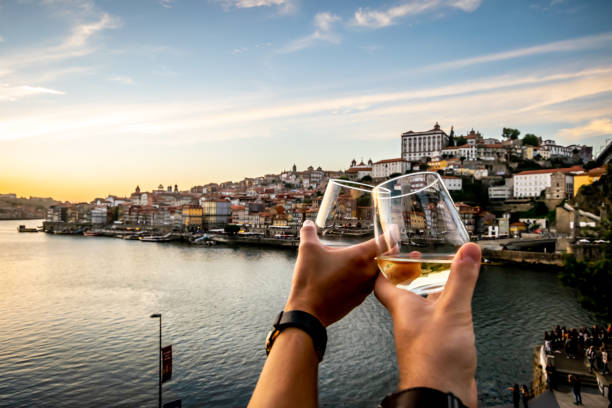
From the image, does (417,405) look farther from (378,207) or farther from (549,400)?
(549,400)

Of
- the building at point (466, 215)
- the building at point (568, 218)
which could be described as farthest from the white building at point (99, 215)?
the building at point (466, 215)

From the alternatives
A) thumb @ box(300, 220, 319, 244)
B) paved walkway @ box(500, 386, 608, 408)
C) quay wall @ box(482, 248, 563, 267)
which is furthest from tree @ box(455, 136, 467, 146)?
thumb @ box(300, 220, 319, 244)

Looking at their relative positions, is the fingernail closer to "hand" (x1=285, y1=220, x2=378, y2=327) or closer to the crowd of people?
"hand" (x1=285, y1=220, x2=378, y2=327)

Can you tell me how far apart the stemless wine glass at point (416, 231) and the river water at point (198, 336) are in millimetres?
6684

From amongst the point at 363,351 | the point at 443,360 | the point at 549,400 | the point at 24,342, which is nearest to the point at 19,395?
the point at 24,342

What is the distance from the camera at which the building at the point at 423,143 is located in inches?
2363

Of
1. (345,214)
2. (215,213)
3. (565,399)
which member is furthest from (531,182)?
(345,214)

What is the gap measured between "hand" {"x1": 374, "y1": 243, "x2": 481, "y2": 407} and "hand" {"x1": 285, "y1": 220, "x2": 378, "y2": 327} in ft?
0.61

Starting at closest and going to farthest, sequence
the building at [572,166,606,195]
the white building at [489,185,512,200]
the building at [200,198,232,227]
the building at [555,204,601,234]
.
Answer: the building at [555,204,601,234] < the building at [572,166,606,195] < the white building at [489,185,512,200] < the building at [200,198,232,227]

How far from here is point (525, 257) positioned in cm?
2214

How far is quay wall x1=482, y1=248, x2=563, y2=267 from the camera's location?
21.0 metres

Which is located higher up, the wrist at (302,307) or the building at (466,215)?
the building at (466,215)

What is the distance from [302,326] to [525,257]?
2485 centimetres

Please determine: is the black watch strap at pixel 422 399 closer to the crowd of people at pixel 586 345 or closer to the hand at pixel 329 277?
the hand at pixel 329 277
